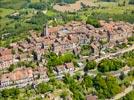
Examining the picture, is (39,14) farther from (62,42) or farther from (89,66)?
(89,66)

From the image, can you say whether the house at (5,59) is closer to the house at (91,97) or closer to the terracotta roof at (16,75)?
the terracotta roof at (16,75)

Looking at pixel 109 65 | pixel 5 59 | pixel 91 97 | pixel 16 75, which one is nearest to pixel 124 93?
pixel 109 65

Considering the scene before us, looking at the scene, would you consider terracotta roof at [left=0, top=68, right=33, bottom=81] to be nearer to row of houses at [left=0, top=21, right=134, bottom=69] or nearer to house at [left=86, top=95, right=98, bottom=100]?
row of houses at [left=0, top=21, right=134, bottom=69]

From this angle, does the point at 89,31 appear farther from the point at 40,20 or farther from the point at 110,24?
the point at 40,20

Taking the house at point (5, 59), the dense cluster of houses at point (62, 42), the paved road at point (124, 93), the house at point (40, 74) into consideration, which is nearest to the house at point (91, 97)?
the paved road at point (124, 93)

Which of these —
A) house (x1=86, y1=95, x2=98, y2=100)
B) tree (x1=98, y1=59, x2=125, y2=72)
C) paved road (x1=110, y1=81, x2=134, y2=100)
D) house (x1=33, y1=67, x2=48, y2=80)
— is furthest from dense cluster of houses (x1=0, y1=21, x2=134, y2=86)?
paved road (x1=110, y1=81, x2=134, y2=100)

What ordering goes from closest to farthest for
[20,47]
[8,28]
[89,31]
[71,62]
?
1. [71,62]
2. [20,47]
3. [89,31]
4. [8,28]

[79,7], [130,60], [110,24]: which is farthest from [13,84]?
[79,7]
